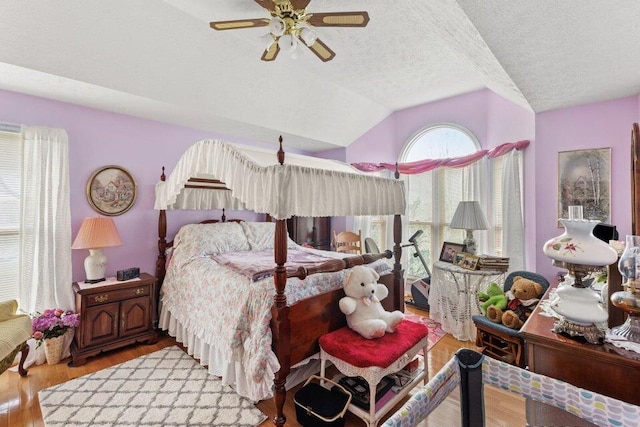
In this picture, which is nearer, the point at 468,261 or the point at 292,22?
the point at 292,22

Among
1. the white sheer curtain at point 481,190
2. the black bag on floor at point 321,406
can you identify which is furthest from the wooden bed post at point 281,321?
the white sheer curtain at point 481,190

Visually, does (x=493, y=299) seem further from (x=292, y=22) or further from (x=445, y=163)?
(x=292, y=22)

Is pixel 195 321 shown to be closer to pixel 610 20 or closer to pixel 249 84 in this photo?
pixel 249 84

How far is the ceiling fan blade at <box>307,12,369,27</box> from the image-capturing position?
185cm

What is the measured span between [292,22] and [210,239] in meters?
2.56

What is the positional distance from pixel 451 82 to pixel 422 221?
6.90ft

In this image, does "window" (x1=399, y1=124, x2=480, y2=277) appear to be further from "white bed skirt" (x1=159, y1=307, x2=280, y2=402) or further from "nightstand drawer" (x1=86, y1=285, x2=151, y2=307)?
"nightstand drawer" (x1=86, y1=285, x2=151, y2=307)

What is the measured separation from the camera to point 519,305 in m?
2.48

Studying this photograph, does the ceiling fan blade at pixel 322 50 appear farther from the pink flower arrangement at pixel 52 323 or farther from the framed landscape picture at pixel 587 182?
the pink flower arrangement at pixel 52 323

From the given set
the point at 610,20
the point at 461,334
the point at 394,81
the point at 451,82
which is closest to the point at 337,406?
the point at 461,334

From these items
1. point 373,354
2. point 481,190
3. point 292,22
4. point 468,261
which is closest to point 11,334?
point 373,354

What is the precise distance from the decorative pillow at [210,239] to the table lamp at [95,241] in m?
0.68

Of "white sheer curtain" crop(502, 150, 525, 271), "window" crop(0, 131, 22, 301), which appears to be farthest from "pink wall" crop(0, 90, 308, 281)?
"white sheer curtain" crop(502, 150, 525, 271)

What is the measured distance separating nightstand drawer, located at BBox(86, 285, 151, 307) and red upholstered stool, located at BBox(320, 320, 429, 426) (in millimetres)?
2173
